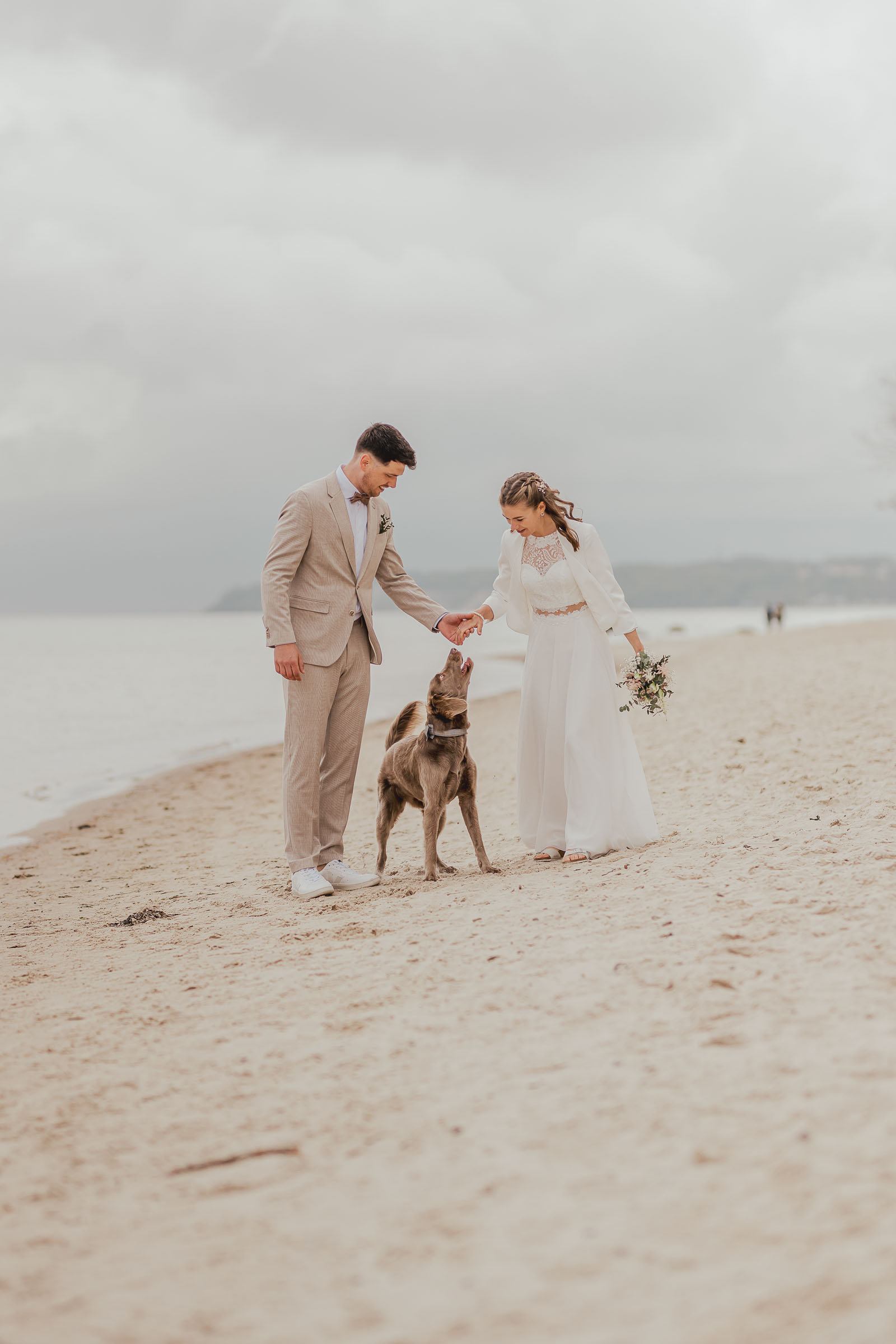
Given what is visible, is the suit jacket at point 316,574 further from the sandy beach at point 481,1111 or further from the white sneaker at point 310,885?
the sandy beach at point 481,1111

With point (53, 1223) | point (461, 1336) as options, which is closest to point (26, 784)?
point (53, 1223)

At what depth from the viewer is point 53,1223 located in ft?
8.39

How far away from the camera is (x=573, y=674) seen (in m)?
6.15

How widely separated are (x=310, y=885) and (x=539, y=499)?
2.70 meters

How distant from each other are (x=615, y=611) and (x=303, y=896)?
2.55 meters

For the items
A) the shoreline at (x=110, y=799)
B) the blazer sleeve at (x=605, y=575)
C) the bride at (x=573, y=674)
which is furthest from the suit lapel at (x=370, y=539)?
the shoreline at (x=110, y=799)

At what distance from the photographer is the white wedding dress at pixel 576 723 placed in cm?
610

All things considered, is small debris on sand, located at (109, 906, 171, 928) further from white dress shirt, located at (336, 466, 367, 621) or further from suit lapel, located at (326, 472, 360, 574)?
suit lapel, located at (326, 472, 360, 574)

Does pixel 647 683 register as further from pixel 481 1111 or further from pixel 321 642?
pixel 481 1111

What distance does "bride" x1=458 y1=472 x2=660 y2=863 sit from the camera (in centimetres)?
608

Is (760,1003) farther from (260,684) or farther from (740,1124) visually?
(260,684)

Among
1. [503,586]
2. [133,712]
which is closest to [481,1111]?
[503,586]

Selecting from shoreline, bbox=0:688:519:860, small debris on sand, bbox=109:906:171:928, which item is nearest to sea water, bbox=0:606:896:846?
shoreline, bbox=0:688:519:860

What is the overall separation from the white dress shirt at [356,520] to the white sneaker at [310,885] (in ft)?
5.17
